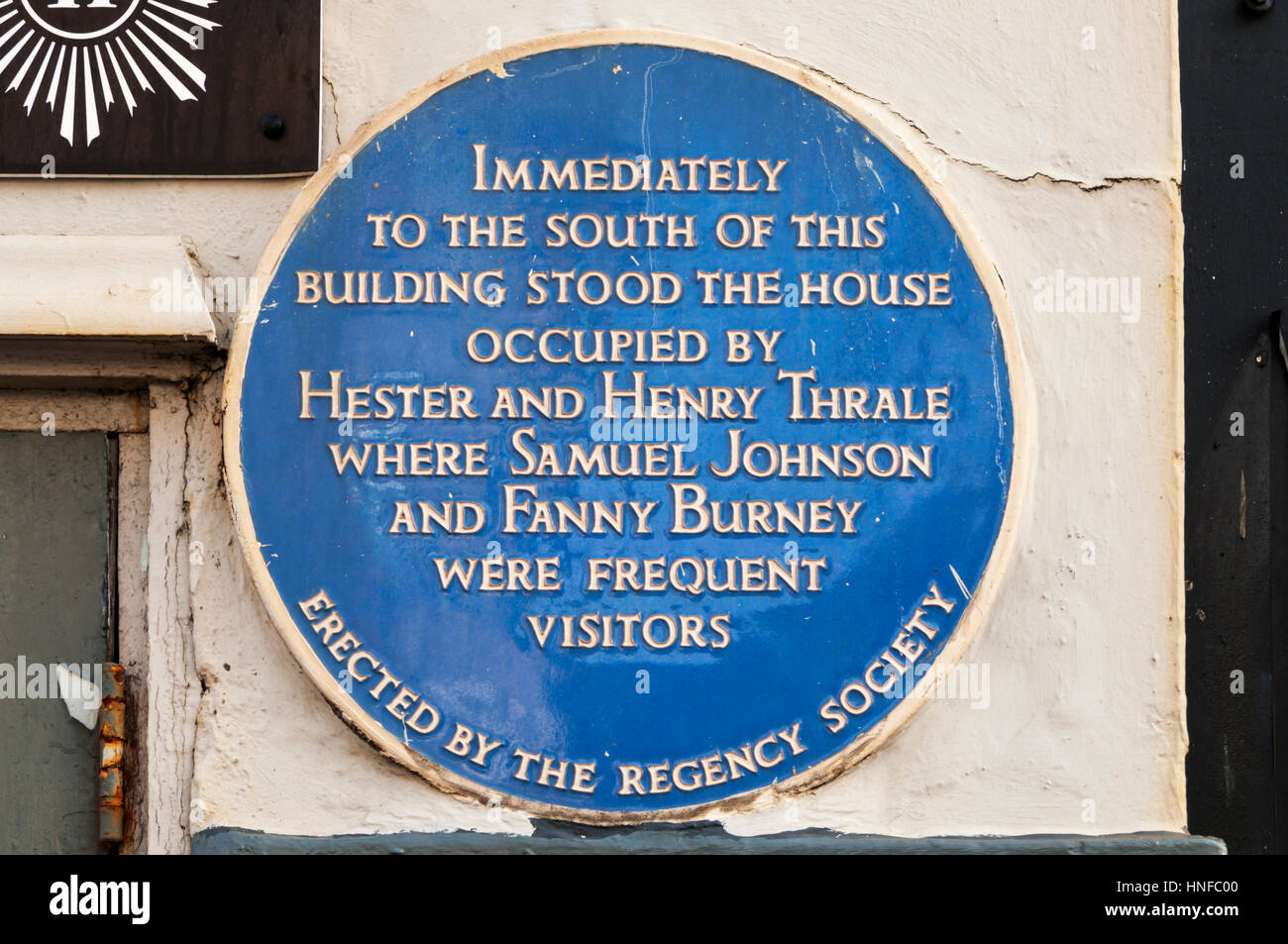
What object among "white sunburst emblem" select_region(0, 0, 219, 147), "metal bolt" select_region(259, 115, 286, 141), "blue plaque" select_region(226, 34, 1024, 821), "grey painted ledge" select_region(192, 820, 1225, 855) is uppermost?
"white sunburst emblem" select_region(0, 0, 219, 147)

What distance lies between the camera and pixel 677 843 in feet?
9.06

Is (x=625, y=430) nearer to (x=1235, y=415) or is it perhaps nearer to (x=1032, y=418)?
(x=1032, y=418)

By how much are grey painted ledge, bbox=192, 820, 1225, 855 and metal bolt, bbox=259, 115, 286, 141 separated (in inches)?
60.7

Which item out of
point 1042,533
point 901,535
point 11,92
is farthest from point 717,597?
point 11,92

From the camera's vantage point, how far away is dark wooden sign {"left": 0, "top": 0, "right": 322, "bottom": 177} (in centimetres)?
299

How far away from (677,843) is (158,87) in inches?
79.9

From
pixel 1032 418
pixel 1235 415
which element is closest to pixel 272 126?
pixel 1032 418

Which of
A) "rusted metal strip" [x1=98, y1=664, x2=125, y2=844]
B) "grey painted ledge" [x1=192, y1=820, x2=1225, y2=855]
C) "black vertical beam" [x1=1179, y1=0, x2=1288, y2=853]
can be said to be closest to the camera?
"grey painted ledge" [x1=192, y1=820, x2=1225, y2=855]

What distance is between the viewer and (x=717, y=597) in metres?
2.85

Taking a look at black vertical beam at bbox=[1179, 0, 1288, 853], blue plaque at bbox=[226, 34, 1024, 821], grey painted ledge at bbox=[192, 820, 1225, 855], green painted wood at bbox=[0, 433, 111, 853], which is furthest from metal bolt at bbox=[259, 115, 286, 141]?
black vertical beam at bbox=[1179, 0, 1288, 853]

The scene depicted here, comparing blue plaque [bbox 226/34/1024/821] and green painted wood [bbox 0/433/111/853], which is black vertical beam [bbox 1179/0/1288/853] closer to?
blue plaque [bbox 226/34/1024/821]

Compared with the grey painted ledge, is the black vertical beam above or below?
above

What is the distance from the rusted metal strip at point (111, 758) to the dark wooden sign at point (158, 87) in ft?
3.82
